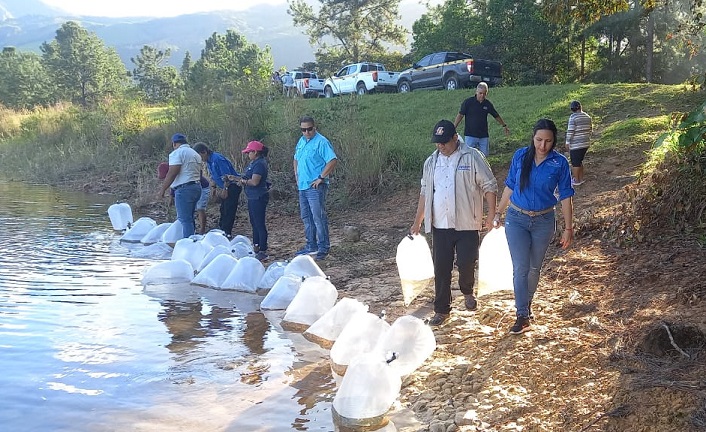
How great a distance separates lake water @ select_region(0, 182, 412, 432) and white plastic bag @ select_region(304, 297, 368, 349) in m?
0.11

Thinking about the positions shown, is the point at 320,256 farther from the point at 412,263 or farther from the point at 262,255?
the point at 412,263

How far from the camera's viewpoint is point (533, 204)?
4.86 m

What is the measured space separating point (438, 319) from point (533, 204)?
140 cm

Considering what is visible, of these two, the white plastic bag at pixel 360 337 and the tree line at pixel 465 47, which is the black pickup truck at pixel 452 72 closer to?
the tree line at pixel 465 47

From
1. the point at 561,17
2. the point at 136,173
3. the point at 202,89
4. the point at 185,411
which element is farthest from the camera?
the point at 136,173

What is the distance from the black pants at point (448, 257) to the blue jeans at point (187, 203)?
190 inches

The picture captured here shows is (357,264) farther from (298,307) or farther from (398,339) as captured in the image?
(398,339)

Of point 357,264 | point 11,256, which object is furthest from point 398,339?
point 11,256

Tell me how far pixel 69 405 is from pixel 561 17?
23.2 ft

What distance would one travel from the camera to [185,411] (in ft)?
14.3

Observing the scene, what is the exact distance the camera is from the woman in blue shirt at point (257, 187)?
8774mm

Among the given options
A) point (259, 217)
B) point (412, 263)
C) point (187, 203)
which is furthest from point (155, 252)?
point (412, 263)

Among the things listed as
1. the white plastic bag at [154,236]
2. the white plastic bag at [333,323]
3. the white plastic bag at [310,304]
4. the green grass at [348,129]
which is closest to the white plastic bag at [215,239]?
the white plastic bag at [154,236]

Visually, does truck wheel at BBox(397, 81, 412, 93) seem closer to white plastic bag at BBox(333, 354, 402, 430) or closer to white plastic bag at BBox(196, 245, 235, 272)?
white plastic bag at BBox(196, 245, 235, 272)
